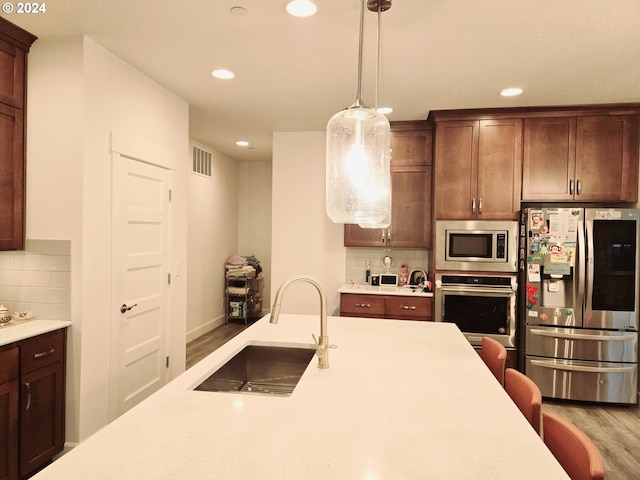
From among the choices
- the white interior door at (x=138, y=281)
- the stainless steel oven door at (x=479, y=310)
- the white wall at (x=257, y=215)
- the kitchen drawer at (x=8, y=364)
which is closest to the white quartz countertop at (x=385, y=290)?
the stainless steel oven door at (x=479, y=310)

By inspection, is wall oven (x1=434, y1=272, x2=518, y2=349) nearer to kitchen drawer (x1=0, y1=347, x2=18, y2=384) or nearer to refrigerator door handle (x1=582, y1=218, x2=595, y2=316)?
refrigerator door handle (x1=582, y1=218, x2=595, y2=316)

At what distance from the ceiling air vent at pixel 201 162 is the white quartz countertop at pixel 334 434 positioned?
13.2 feet

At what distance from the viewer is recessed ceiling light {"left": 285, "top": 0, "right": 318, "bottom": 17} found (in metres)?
1.99

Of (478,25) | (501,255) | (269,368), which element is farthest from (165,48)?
(501,255)

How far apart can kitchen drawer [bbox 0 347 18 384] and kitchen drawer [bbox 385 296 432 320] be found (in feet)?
9.44

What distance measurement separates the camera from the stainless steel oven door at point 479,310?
3598 mm

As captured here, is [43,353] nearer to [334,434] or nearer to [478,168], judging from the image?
[334,434]

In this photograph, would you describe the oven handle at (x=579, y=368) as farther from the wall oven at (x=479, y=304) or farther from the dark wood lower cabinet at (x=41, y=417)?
the dark wood lower cabinet at (x=41, y=417)

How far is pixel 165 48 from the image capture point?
251 centimetres

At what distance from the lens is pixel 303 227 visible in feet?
15.0

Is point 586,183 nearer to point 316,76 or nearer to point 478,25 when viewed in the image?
point 478,25

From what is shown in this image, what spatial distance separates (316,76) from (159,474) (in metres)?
2.70

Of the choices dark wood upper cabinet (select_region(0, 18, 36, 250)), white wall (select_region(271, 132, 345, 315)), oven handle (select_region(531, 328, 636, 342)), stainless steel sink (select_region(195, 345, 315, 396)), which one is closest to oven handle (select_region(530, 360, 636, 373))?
oven handle (select_region(531, 328, 636, 342))

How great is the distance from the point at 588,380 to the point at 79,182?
425 centimetres
